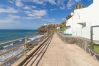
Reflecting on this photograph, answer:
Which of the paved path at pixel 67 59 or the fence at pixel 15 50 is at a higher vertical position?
the fence at pixel 15 50

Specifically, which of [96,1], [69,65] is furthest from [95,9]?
[69,65]

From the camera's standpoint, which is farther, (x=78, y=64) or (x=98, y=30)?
(x=98, y=30)

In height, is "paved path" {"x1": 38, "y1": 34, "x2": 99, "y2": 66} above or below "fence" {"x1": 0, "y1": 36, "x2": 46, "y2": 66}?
below

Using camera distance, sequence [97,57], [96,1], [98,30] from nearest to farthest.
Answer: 1. [97,57]
2. [98,30]
3. [96,1]

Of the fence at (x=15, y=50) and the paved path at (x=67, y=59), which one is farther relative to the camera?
the paved path at (x=67, y=59)

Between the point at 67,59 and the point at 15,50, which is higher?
the point at 15,50

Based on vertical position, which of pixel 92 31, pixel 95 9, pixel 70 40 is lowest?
pixel 70 40

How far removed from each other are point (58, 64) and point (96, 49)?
13.2 ft

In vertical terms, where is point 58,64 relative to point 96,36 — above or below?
below

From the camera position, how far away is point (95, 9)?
21.7m

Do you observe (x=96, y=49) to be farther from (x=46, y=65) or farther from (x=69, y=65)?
(x=46, y=65)

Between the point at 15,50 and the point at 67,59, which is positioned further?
the point at 15,50

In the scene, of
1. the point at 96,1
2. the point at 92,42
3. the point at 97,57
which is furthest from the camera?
the point at 96,1

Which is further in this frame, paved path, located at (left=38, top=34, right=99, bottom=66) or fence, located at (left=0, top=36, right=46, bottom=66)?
paved path, located at (left=38, top=34, right=99, bottom=66)
